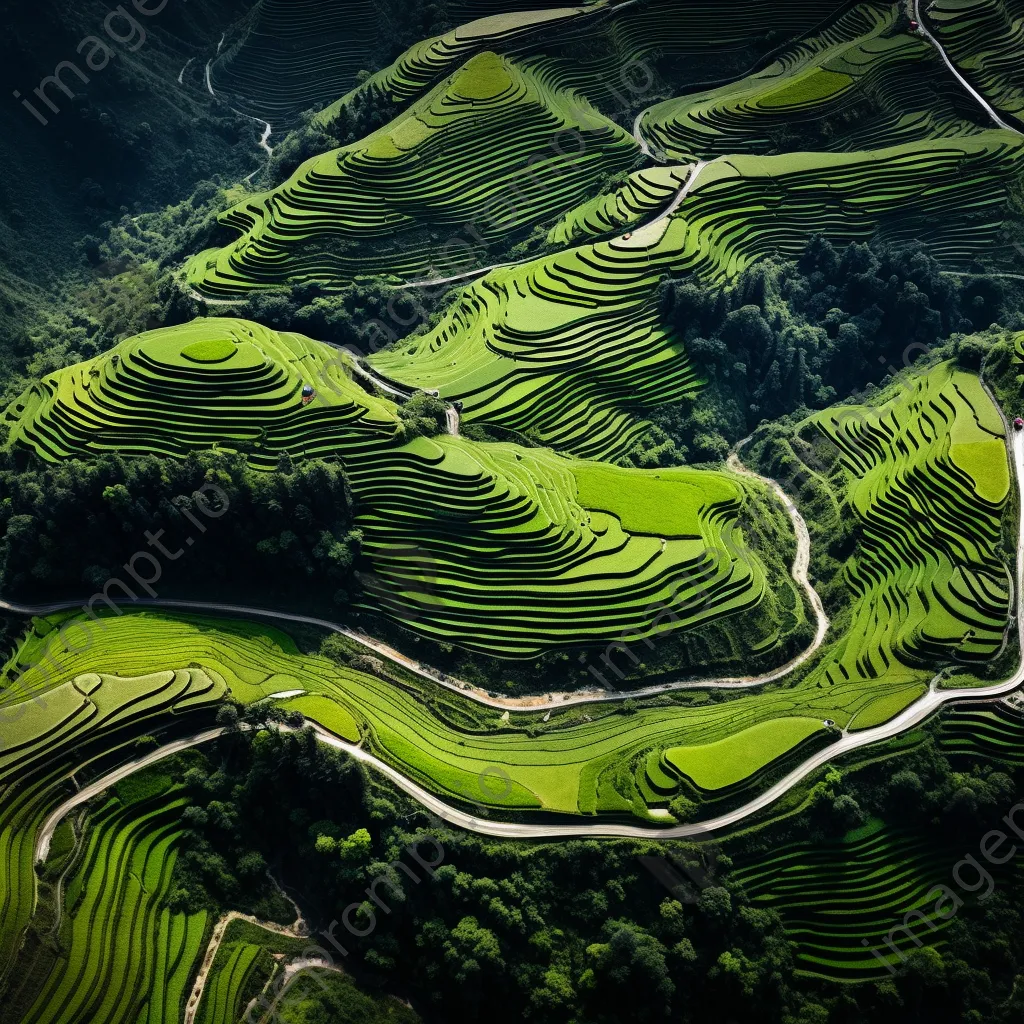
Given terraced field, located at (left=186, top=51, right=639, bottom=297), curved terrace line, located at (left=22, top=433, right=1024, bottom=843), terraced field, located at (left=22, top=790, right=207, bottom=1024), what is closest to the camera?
terraced field, located at (left=22, top=790, right=207, bottom=1024)

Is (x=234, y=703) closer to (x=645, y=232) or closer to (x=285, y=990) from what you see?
(x=285, y=990)

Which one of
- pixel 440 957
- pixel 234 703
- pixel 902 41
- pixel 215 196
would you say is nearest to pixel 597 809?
pixel 440 957

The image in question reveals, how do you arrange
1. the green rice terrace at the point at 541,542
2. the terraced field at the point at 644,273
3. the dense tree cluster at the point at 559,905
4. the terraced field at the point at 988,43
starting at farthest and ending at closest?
the terraced field at the point at 988,43, the terraced field at the point at 644,273, the green rice terrace at the point at 541,542, the dense tree cluster at the point at 559,905

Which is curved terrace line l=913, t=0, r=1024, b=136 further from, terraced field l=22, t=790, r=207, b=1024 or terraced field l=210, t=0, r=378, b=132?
terraced field l=22, t=790, r=207, b=1024

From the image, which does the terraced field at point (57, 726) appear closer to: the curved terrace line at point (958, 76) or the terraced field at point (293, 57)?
the terraced field at point (293, 57)

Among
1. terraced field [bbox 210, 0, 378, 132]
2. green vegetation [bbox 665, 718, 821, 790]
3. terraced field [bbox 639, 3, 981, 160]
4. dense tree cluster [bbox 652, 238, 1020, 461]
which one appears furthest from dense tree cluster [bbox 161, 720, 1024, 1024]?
terraced field [bbox 210, 0, 378, 132]

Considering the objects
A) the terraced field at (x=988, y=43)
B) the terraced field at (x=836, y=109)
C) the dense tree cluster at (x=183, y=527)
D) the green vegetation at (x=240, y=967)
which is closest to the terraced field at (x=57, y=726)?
the dense tree cluster at (x=183, y=527)
